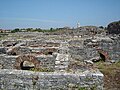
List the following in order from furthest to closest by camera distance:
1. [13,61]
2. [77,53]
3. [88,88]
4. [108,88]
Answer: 1. [77,53]
2. [13,61]
3. [108,88]
4. [88,88]

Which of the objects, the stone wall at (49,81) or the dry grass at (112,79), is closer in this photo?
the stone wall at (49,81)

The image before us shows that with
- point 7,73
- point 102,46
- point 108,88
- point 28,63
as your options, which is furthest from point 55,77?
point 102,46

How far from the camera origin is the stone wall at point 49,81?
647 cm

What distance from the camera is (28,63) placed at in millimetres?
11969

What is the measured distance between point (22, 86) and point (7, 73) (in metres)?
0.67

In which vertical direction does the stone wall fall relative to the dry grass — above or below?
above

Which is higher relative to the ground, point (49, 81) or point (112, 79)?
point (49, 81)

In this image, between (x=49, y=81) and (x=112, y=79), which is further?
(x=112, y=79)

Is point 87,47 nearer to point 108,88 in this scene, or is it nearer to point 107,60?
point 107,60

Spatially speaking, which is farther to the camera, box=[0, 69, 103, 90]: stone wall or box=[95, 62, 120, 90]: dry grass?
box=[95, 62, 120, 90]: dry grass

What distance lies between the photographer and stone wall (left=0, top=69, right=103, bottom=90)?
6.47m

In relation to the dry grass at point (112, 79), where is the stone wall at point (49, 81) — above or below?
above

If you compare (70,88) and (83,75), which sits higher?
(83,75)

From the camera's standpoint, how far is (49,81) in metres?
6.56
